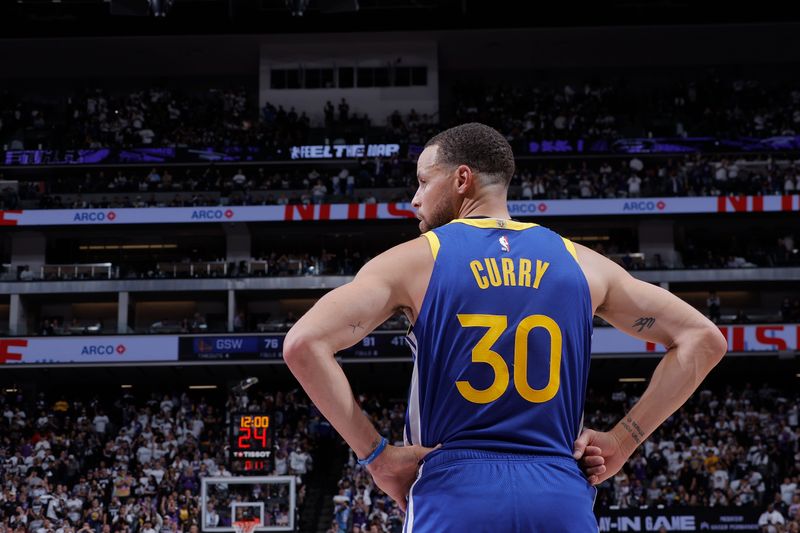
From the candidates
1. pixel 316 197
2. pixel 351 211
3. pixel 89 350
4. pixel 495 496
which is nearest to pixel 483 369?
pixel 495 496

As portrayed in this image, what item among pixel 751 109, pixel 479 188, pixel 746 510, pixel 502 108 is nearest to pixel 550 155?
pixel 502 108

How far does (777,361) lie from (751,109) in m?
12.7

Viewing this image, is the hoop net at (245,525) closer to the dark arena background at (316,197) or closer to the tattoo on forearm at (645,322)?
the dark arena background at (316,197)

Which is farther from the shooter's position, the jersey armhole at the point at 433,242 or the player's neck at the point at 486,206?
the player's neck at the point at 486,206

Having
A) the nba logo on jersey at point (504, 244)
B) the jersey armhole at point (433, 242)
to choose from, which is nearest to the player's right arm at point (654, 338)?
the nba logo on jersey at point (504, 244)

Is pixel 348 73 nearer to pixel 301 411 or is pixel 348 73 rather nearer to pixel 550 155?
pixel 550 155

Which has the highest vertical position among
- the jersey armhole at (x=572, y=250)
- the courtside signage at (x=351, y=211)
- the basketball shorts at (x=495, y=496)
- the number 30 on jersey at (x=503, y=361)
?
the courtside signage at (x=351, y=211)

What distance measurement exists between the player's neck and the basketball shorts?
811 millimetres

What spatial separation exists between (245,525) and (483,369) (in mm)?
19011

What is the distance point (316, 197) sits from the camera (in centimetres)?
3859

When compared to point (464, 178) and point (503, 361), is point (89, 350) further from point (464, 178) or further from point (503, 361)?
point (503, 361)

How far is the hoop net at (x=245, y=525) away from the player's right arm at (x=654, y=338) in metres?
18.5

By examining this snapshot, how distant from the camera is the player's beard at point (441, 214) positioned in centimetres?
319

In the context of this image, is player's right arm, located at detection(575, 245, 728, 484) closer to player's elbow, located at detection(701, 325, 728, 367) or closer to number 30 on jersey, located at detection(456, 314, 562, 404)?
player's elbow, located at detection(701, 325, 728, 367)
